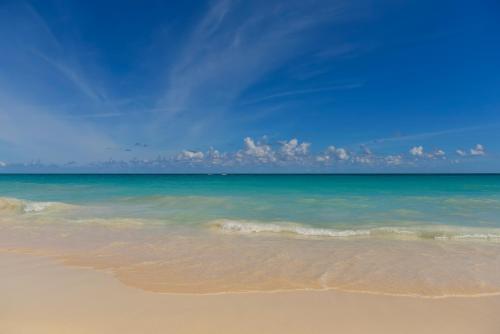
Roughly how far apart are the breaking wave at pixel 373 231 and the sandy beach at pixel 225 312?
15.4 feet

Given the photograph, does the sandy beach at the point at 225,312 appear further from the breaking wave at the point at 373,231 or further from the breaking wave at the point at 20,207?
the breaking wave at the point at 20,207

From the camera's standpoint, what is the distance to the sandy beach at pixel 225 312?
3.64 metres

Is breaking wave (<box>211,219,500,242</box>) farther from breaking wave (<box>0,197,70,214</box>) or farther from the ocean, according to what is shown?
breaking wave (<box>0,197,70,214</box>)

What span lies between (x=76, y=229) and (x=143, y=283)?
6.22 meters

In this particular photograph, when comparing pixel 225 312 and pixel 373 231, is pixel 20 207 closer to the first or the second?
pixel 225 312

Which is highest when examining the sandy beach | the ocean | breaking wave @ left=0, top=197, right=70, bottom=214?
breaking wave @ left=0, top=197, right=70, bottom=214

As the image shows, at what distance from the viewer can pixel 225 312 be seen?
4059 mm

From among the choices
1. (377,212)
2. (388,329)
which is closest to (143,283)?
(388,329)

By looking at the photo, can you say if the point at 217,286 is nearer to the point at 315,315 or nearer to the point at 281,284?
the point at 281,284

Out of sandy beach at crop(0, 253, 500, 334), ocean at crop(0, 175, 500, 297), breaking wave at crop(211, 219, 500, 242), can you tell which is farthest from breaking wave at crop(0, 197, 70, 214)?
sandy beach at crop(0, 253, 500, 334)

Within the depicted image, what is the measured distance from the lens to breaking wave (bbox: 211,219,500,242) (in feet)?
29.5

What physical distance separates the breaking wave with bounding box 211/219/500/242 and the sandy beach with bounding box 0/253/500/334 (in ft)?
15.4

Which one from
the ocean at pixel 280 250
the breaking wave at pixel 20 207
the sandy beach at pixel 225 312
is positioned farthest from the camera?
the breaking wave at pixel 20 207

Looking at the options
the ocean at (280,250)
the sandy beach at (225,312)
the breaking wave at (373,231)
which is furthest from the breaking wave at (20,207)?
the sandy beach at (225,312)
